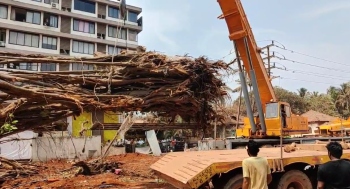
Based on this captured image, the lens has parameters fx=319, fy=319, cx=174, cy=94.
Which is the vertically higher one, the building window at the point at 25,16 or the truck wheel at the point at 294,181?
the building window at the point at 25,16

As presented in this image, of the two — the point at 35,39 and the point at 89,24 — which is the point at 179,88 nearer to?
the point at 35,39

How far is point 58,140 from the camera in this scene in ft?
60.7

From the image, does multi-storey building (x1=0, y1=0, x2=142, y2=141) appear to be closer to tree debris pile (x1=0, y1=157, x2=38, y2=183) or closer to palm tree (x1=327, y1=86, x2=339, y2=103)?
tree debris pile (x1=0, y1=157, x2=38, y2=183)

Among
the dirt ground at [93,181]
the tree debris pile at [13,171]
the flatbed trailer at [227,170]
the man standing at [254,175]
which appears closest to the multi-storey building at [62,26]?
the tree debris pile at [13,171]

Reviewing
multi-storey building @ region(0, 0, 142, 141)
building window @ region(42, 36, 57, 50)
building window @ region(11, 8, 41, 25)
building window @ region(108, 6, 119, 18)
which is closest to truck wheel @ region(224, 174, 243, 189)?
multi-storey building @ region(0, 0, 142, 141)

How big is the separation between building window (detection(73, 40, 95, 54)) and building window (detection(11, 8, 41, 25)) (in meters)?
4.73

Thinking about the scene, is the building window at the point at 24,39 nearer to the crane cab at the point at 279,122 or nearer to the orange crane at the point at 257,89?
the orange crane at the point at 257,89

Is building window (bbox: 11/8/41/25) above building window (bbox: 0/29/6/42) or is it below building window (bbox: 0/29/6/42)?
above

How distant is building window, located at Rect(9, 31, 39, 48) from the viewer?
3316 centimetres

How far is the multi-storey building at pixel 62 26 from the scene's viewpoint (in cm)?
3312

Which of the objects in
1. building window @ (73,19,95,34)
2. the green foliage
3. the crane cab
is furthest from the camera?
the green foliage

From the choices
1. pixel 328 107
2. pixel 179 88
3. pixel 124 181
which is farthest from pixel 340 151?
pixel 328 107

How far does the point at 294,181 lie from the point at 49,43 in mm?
34040

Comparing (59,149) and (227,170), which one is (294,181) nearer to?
(227,170)
